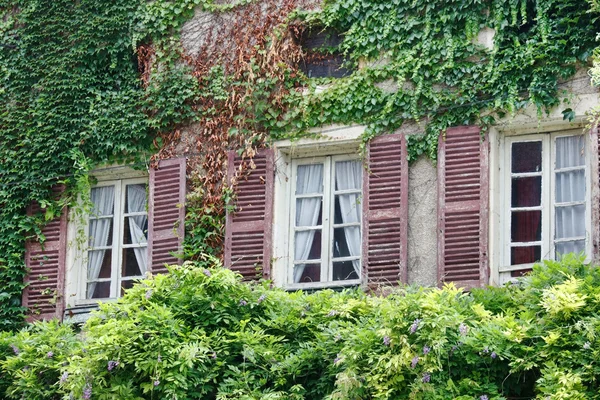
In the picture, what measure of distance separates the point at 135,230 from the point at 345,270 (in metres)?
2.69

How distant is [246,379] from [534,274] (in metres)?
2.81

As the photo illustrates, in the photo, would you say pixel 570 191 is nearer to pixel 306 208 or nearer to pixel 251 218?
pixel 306 208

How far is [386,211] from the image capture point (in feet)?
55.4

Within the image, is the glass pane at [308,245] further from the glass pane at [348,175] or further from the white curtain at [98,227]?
the white curtain at [98,227]

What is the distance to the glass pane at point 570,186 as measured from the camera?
16406mm

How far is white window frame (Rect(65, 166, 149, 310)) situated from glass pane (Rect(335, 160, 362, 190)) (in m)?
2.34

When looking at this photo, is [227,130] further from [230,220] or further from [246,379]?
[246,379]

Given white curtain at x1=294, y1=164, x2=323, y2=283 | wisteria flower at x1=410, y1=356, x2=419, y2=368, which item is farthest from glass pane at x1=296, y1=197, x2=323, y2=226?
wisteria flower at x1=410, y1=356, x2=419, y2=368

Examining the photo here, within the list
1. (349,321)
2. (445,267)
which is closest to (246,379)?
(349,321)

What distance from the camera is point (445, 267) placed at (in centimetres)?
1642

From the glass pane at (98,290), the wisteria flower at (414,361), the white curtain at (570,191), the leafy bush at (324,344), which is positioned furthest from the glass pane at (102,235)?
the wisteria flower at (414,361)

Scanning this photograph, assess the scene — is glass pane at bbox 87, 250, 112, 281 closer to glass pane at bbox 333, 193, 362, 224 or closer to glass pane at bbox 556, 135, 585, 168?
glass pane at bbox 333, 193, 362, 224

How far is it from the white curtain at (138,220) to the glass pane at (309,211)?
1.89 meters

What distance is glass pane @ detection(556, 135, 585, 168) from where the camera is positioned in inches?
649
